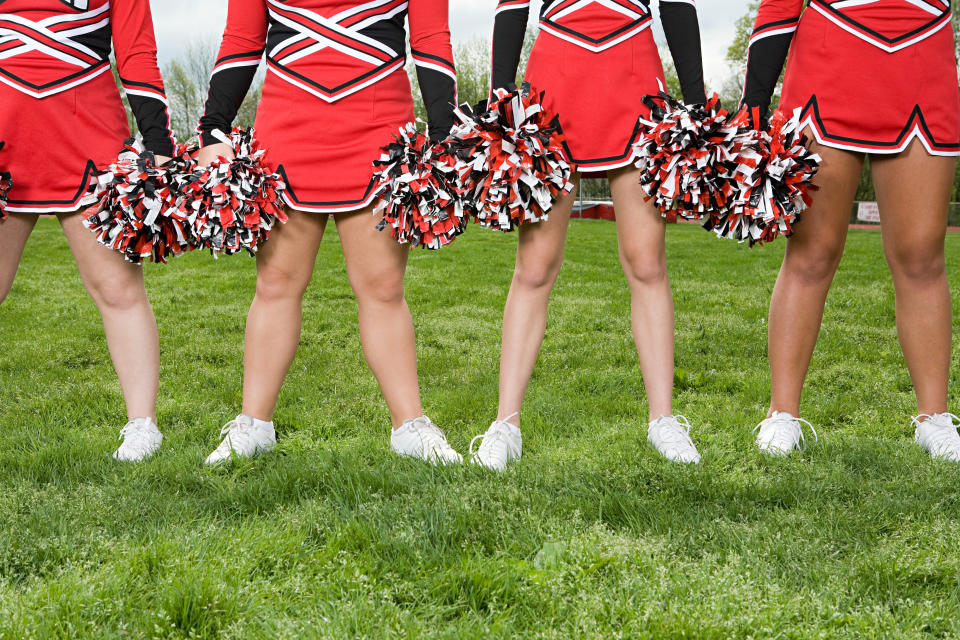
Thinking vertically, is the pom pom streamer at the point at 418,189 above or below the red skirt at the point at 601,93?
below

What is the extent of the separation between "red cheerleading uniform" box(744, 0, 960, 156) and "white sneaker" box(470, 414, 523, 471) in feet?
4.99

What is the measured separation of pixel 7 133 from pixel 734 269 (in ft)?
27.3

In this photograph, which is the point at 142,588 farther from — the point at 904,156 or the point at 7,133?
the point at 904,156

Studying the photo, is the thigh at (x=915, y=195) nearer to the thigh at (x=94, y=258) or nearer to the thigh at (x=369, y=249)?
the thigh at (x=369, y=249)

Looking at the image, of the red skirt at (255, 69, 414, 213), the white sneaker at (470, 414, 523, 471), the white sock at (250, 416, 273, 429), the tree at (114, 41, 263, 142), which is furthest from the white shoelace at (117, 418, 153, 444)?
the tree at (114, 41, 263, 142)

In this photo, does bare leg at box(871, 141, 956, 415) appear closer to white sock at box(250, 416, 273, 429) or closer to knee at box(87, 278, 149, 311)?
white sock at box(250, 416, 273, 429)

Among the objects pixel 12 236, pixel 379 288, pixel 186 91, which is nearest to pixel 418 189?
pixel 379 288

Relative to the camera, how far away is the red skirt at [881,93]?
2.85m

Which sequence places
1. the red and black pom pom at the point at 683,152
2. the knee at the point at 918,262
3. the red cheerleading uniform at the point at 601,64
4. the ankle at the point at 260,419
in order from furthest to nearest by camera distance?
the ankle at the point at 260,419 → the knee at the point at 918,262 → the red cheerleading uniform at the point at 601,64 → the red and black pom pom at the point at 683,152

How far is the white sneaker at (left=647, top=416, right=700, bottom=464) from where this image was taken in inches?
114

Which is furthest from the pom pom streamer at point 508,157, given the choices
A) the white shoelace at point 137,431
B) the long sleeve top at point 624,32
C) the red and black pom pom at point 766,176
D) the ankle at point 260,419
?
the white shoelace at point 137,431

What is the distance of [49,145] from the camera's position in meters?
2.98

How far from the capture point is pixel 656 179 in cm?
275

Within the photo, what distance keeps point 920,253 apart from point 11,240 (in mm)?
3492
